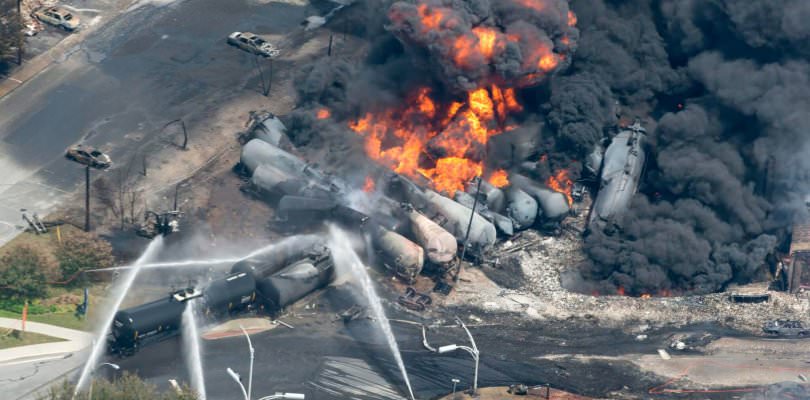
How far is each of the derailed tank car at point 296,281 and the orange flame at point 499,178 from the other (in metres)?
16.7

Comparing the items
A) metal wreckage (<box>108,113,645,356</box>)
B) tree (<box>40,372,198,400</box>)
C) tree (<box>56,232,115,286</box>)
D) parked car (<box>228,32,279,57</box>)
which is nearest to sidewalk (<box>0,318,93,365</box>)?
metal wreckage (<box>108,113,645,356</box>)

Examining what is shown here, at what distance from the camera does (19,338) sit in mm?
72000

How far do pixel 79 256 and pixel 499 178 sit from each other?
32.6 m

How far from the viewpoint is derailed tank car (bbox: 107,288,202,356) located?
70938 millimetres

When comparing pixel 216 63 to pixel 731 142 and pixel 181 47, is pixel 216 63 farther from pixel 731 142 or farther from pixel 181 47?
pixel 731 142

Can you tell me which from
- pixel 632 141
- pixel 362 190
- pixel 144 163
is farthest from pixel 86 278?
pixel 632 141

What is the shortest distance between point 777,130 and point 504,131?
20944 mm

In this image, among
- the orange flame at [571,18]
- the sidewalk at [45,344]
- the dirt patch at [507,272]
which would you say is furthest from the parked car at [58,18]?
the dirt patch at [507,272]

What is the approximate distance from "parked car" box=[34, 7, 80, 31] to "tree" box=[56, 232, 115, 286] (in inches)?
1310

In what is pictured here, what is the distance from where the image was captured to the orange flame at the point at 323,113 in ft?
301

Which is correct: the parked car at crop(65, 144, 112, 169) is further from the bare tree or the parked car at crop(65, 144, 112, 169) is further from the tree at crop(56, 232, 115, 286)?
the tree at crop(56, 232, 115, 286)

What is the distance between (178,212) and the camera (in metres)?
84.5

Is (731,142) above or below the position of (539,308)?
above

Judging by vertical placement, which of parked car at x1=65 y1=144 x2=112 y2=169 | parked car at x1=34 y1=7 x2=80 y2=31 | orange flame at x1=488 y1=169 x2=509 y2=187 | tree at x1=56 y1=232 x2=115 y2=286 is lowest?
tree at x1=56 y1=232 x2=115 y2=286
